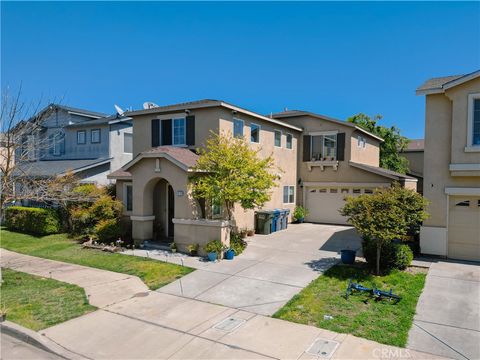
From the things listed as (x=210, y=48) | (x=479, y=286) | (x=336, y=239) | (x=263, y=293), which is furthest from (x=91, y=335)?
(x=210, y=48)

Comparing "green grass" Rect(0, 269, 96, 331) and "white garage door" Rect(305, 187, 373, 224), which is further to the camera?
"white garage door" Rect(305, 187, 373, 224)

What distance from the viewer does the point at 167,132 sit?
1808 centimetres

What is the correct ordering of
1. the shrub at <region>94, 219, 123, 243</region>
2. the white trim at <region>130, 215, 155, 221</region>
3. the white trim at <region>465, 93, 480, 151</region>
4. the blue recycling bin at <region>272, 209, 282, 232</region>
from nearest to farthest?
the white trim at <region>465, 93, 480, 151</region> → the white trim at <region>130, 215, 155, 221</region> → the shrub at <region>94, 219, 123, 243</region> → the blue recycling bin at <region>272, 209, 282, 232</region>

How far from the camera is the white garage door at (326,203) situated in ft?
71.4

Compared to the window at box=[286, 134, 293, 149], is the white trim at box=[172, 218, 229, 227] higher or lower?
lower

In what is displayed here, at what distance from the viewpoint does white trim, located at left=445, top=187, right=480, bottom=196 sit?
39.7ft

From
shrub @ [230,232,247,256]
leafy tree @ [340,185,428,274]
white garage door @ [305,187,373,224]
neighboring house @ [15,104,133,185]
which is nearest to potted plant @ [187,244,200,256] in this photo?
shrub @ [230,232,247,256]

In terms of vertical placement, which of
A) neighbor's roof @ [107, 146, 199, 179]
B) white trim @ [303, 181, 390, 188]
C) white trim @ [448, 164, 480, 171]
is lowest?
white trim @ [303, 181, 390, 188]

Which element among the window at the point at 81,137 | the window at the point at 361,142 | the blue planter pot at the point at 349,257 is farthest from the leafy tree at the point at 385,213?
the window at the point at 81,137

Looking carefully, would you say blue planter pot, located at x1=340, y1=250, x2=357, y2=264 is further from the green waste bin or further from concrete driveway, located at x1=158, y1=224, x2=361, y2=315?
the green waste bin

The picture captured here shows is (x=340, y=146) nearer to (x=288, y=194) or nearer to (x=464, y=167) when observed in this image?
(x=288, y=194)

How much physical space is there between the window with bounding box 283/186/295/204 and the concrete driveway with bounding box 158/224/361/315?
201 inches

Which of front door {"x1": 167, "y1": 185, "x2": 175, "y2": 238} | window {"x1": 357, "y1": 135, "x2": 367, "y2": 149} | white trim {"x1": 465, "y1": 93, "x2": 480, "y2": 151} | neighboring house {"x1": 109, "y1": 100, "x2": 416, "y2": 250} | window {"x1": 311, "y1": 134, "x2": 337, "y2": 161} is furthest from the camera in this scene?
window {"x1": 357, "y1": 135, "x2": 367, "y2": 149}

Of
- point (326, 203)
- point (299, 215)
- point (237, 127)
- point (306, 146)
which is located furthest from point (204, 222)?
point (306, 146)
